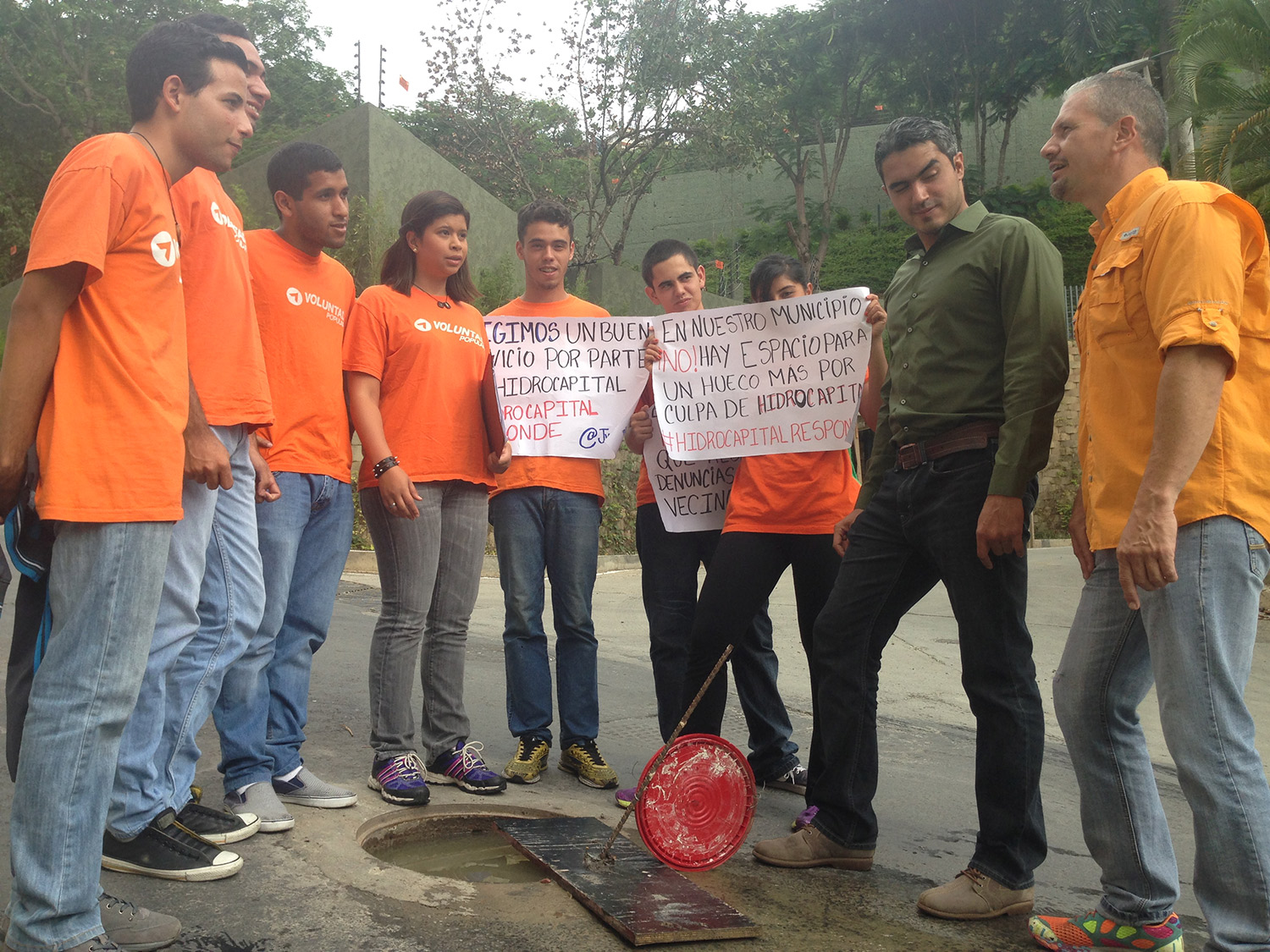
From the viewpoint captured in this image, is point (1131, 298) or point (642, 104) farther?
point (642, 104)

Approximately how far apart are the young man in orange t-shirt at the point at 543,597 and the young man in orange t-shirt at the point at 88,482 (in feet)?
5.94

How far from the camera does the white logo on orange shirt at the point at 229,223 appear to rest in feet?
10.5

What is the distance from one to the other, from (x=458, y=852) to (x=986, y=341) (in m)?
2.28

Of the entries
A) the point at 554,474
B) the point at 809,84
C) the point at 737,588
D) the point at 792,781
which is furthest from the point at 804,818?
the point at 809,84

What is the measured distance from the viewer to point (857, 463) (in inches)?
178

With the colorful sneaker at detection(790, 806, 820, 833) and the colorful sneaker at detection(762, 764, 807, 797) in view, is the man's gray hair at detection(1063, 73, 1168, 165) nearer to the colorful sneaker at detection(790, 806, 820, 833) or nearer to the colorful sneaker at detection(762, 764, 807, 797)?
the colorful sneaker at detection(790, 806, 820, 833)

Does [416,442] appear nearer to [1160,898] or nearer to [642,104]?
[1160,898]

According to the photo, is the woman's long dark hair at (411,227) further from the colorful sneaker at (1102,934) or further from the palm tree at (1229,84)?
the palm tree at (1229,84)

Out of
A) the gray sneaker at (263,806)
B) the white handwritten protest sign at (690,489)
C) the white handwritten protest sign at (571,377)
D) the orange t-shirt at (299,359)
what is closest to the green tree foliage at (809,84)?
the white handwritten protest sign at (571,377)

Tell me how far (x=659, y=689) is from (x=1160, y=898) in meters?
1.95

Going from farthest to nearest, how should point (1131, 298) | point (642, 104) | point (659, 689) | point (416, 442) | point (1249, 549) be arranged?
point (642, 104) → point (659, 689) → point (416, 442) → point (1131, 298) → point (1249, 549)

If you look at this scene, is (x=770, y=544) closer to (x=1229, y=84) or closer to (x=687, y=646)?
(x=687, y=646)

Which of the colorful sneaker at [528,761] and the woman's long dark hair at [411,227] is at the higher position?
the woman's long dark hair at [411,227]

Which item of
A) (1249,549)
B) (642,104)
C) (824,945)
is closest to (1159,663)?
(1249,549)
